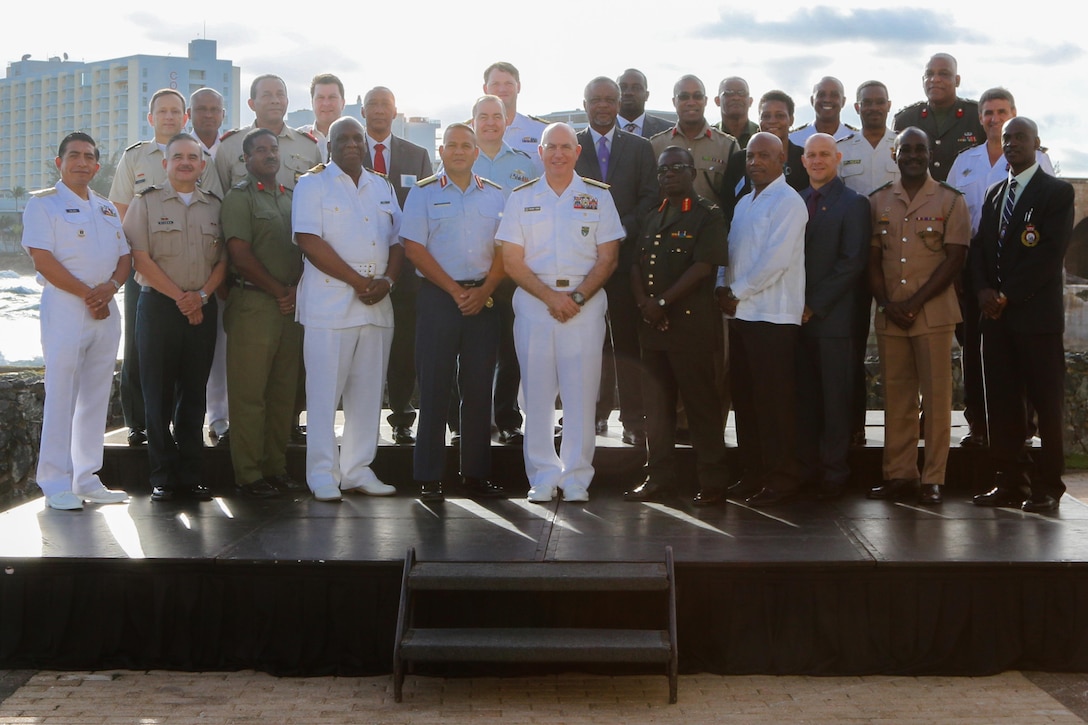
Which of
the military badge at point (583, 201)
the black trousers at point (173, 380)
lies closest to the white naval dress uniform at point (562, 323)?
the military badge at point (583, 201)

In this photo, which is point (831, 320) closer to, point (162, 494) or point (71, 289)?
point (162, 494)

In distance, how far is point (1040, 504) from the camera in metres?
4.93

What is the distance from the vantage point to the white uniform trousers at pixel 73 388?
4.93 meters

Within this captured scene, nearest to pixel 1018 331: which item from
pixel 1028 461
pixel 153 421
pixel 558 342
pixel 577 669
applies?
pixel 1028 461

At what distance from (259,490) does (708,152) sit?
2.73 m

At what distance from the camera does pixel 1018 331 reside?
4.89 meters

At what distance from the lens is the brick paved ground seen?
3662 mm

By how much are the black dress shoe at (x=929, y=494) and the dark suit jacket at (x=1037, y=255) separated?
763 mm

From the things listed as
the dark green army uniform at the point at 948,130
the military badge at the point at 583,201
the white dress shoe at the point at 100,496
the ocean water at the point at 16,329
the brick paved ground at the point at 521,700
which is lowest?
the brick paved ground at the point at 521,700

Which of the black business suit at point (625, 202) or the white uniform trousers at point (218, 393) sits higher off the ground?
the black business suit at point (625, 202)

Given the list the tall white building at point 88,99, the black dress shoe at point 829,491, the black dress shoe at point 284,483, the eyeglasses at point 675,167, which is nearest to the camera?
the eyeglasses at point 675,167

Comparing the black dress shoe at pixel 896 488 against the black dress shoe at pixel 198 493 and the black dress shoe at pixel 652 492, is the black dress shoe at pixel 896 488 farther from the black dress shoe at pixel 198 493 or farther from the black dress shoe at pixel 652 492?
the black dress shoe at pixel 198 493

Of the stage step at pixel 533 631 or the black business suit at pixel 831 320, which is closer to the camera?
the stage step at pixel 533 631

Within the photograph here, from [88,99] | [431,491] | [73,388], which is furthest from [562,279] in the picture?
[88,99]
